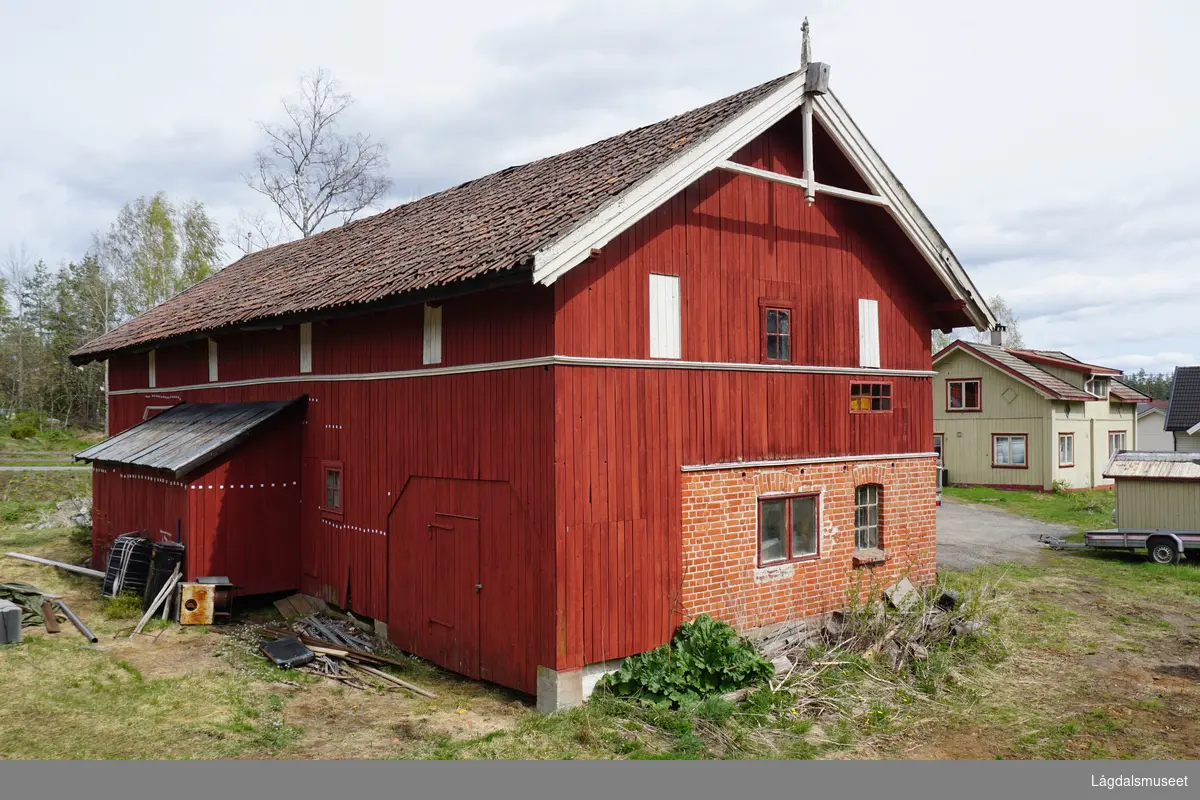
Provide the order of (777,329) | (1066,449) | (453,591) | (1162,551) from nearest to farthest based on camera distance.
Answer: (453,591) < (777,329) < (1162,551) < (1066,449)

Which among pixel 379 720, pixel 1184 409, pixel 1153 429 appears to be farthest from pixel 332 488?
pixel 1153 429

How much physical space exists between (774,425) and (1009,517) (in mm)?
18995

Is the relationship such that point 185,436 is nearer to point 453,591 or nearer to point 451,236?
point 451,236

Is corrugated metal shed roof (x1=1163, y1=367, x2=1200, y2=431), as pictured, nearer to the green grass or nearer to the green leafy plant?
the green grass

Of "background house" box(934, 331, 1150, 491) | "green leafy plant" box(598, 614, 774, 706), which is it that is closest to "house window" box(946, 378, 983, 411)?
"background house" box(934, 331, 1150, 491)

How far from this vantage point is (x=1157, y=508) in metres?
19.5

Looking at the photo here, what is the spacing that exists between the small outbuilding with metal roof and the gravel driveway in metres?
13.5

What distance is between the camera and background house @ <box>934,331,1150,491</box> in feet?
106

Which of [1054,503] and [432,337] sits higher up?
[432,337]

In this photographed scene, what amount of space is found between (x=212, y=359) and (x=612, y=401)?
10480mm

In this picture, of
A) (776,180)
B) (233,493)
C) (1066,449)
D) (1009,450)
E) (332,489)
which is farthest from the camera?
(1009,450)

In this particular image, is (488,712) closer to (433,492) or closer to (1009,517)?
(433,492)

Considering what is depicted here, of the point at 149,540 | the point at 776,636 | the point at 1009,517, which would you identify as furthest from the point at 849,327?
the point at 1009,517

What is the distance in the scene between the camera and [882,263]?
523 inches
